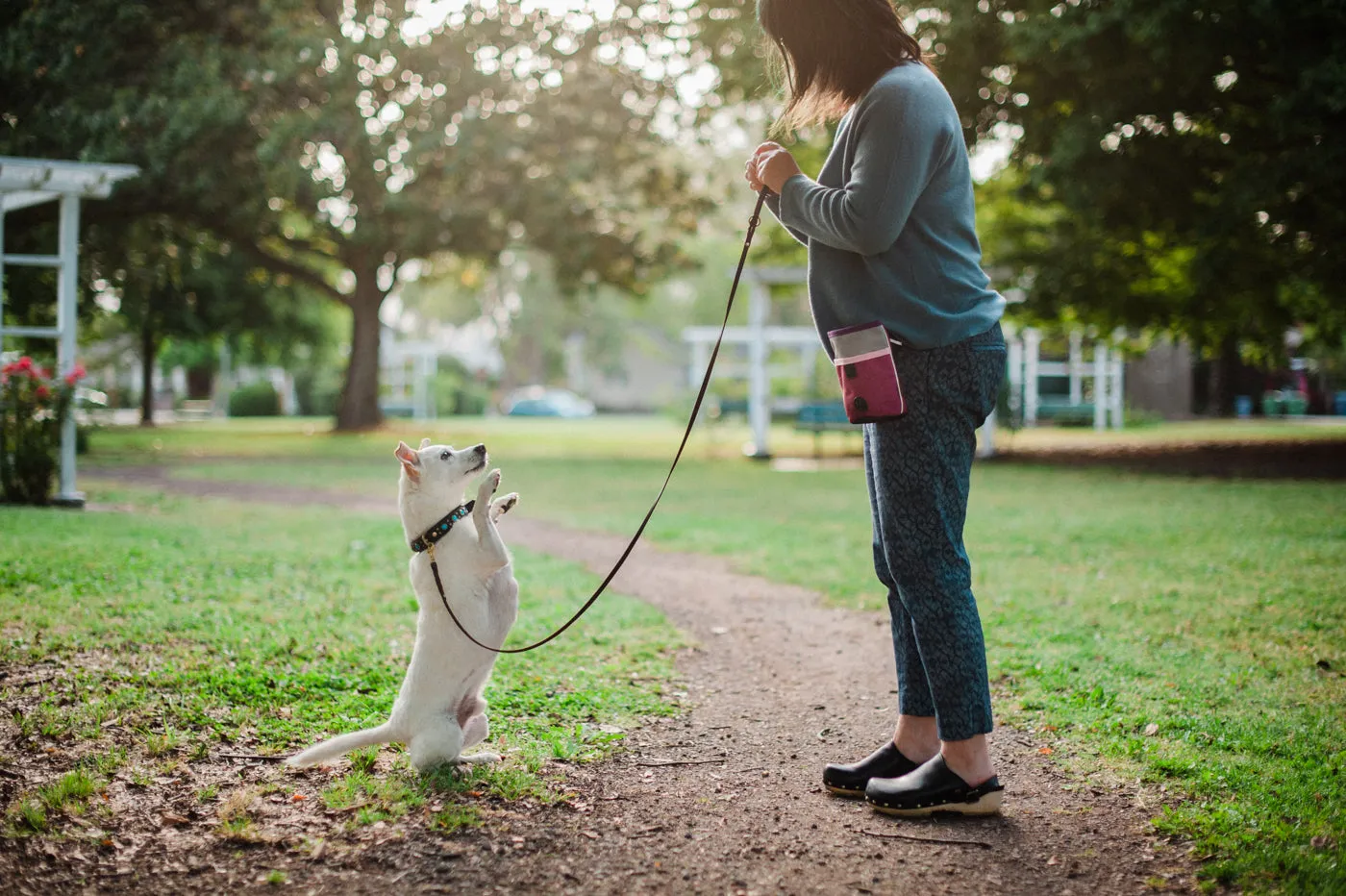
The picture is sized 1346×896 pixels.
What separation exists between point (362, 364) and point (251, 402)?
64.9 feet

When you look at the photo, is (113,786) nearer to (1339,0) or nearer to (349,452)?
(1339,0)

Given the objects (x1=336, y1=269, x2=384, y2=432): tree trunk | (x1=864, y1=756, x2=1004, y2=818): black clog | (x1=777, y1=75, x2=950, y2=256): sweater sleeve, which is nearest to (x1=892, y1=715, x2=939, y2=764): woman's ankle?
(x1=864, y1=756, x2=1004, y2=818): black clog

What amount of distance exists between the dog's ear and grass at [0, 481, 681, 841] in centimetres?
98

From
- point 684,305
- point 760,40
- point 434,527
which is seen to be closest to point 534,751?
point 434,527

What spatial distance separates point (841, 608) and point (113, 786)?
4.38 meters

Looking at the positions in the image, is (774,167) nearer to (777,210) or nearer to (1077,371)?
(777,210)

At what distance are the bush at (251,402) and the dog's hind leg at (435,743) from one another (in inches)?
1779

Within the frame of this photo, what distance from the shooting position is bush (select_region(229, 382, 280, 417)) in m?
45.4

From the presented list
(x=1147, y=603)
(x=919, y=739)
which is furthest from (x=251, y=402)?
(x=919, y=739)

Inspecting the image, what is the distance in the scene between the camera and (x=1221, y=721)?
417cm

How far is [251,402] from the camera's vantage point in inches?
1795

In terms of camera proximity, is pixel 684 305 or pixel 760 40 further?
pixel 684 305

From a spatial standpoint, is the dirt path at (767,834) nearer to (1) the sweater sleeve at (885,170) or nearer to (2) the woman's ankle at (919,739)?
(2) the woman's ankle at (919,739)

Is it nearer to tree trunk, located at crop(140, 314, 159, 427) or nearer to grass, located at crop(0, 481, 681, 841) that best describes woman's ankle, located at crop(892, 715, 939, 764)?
grass, located at crop(0, 481, 681, 841)
